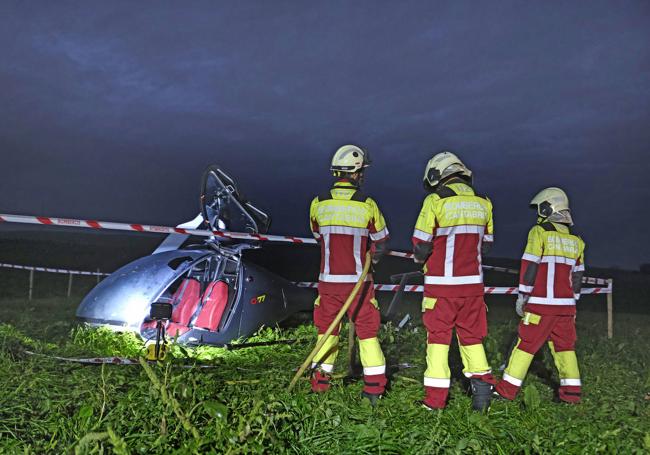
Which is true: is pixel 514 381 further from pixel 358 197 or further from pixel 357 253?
pixel 358 197

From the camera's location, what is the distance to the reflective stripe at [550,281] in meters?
5.28

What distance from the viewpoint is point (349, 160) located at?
5.32 meters

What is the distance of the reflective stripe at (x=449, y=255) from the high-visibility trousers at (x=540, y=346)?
1.16 m

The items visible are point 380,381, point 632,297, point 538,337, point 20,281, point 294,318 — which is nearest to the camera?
point 380,381

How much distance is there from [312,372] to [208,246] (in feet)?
9.70

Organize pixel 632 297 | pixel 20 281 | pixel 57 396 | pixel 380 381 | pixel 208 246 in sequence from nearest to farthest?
pixel 57 396
pixel 380 381
pixel 208 246
pixel 20 281
pixel 632 297

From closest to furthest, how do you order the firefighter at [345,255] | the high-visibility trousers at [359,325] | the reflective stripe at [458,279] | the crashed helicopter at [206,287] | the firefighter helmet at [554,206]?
the reflective stripe at [458,279], the high-visibility trousers at [359,325], the firefighter at [345,255], the firefighter helmet at [554,206], the crashed helicopter at [206,287]

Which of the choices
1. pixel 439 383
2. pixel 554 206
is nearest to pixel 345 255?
pixel 439 383

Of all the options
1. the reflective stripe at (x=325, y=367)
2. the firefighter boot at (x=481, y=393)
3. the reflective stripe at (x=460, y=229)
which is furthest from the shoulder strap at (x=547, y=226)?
the reflective stripe at (x=325, y=367)

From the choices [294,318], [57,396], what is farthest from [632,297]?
[57,396]

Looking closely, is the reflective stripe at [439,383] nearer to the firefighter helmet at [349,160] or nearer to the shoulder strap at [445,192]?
the shoulder strap at [445,192]

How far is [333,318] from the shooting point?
521 cm

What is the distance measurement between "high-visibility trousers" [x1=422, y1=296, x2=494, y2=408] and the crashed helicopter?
3.20 m

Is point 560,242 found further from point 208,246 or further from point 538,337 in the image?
point 208,246
